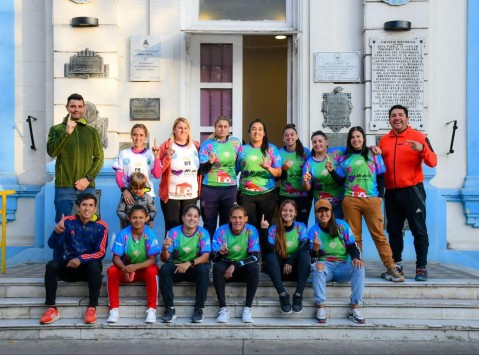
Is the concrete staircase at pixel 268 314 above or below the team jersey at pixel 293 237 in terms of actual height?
below

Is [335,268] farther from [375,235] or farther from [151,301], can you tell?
[151,301]

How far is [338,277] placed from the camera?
6.23 meters

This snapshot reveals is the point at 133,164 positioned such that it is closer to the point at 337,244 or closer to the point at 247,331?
the point at 247,331

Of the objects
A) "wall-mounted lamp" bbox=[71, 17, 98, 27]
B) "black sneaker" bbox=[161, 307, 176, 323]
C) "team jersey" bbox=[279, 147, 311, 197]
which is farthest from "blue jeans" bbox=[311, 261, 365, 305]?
"wall-mounted lamp" bbox=[71, 17, 98, 27]

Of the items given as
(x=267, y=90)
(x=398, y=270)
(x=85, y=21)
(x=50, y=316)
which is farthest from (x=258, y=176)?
(x=267, y=90)

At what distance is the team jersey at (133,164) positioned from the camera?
22.1 feet

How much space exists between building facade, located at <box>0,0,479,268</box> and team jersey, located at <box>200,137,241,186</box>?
1.83m

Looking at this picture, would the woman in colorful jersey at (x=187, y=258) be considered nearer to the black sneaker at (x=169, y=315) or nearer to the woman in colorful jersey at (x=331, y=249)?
the black sneaker at (x=169, y=315)

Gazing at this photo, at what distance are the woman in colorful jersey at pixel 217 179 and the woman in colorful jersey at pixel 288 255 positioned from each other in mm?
563

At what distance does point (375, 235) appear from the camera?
657 centimetres

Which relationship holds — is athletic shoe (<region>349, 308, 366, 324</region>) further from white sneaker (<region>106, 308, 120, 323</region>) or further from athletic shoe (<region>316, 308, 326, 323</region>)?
white sneaker (<region>106, 308, 120, 323</region>)

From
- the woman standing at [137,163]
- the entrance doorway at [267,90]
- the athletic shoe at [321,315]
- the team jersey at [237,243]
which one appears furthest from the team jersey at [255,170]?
the entrance doorway at [267,90]

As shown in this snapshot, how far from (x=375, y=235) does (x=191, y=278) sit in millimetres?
2024

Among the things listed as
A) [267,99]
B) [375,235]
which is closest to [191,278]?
[375,235]
